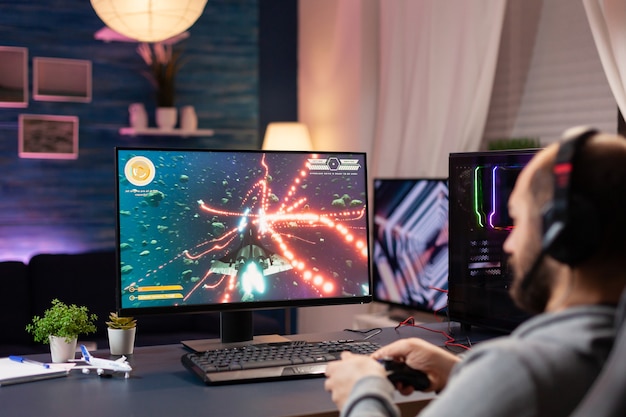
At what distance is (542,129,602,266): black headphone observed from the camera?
106 centimetres

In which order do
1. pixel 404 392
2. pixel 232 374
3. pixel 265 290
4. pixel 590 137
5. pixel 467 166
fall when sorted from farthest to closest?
pixel 467 166 < pixel 265 290 < pixel 232 374 < pixel 404 392 < pixel 590 137

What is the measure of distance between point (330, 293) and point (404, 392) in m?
0.70

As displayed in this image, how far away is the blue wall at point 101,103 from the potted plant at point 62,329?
9.35 ft

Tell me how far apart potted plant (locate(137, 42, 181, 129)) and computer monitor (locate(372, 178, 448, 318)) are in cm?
140

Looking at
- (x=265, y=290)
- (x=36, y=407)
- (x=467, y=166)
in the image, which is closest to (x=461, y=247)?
(x=467, y=166)

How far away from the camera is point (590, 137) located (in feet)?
3.62

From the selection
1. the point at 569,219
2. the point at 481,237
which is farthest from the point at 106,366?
the point at 569,219

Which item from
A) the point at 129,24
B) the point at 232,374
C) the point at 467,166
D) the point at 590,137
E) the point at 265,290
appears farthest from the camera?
the point at 129,24

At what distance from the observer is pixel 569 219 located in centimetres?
106

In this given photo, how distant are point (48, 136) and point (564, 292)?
4213 mm

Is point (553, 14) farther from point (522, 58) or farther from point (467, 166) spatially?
point (467, 166)

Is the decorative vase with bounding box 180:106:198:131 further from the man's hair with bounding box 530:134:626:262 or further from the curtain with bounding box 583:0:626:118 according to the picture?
the man's hair with bounding box 530:134:626:262

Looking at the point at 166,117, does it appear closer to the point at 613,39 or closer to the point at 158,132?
the point at 158,132

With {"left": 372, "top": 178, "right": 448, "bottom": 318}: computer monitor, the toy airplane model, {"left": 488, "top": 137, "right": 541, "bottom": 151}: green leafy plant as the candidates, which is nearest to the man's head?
the toy airplane model
